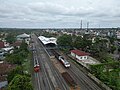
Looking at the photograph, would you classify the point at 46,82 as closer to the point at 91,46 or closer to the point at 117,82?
the point at 117,82

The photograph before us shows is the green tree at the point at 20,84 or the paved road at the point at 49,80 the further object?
the paved road at the point at 49,80

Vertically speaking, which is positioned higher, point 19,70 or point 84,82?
point 19,70

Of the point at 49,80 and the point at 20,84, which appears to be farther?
the point at 49,80

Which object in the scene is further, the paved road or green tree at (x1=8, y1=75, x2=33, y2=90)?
the paved road

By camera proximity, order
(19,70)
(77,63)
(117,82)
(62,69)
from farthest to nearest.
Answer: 1. (77,63)
2. (62,69)
3. (19,70)
4. (117,82)

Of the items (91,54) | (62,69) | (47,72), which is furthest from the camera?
(91,54)

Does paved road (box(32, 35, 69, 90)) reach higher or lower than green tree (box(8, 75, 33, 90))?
lower

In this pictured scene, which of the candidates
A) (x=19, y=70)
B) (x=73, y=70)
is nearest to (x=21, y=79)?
(x=19, y=70)

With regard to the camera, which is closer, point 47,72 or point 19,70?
point 19,70

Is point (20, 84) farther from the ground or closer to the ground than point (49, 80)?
farther from the ground

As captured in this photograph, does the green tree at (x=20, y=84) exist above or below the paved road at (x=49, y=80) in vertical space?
above
